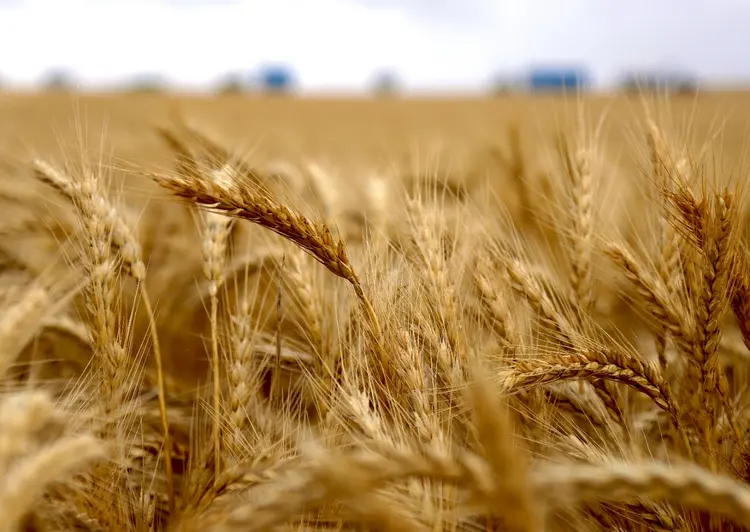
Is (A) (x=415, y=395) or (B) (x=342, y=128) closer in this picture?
(A) (x=415, y=395)

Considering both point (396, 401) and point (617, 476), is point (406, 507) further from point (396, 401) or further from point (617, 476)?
point (617, 476)

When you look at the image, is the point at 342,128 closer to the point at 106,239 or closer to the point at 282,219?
the point at 106,239

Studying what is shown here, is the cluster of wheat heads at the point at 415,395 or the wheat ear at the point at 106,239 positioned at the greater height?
the wheat ear at the point at 106,239

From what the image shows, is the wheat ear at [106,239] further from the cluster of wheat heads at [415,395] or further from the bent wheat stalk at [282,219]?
the bent wheat stalk at [282,219]

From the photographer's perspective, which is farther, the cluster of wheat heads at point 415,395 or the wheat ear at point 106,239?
the wheat ear at point 106,239

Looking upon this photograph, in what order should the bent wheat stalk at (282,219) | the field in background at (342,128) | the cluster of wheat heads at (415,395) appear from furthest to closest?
the field in background at (342,128), the bent wheat stalk at (282,219), the cluster of wheat heads at (415,395)

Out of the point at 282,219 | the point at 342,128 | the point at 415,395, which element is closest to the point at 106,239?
the point at 282,219

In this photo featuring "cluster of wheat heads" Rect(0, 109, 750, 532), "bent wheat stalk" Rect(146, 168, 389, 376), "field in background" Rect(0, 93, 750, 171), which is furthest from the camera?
"field in background" Rect(0, 93, 750, 171)

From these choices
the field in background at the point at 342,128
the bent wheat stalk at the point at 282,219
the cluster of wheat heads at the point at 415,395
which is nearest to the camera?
the cluster of wheat heads at the point at 415,395

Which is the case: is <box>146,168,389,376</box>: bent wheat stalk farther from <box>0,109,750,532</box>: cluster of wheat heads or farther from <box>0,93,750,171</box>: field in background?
<box>0,93,750,171</box>: field in background

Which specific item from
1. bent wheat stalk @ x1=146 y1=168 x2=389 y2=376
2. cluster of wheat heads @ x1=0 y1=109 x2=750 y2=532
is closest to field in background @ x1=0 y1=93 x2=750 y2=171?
cluster of wheat heads @ x1=0 y1=109 x2=750 y2=532

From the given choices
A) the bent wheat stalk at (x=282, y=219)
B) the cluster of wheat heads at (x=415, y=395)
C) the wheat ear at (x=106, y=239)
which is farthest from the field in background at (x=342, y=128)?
the bent wheat stalk at (x=282, y=219)

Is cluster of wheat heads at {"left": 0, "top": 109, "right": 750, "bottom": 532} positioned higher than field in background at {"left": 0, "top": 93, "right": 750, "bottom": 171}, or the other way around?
field in background at {"left": 0, "top": 93, "right": 750, "bottom": 171}

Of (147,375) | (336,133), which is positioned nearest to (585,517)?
(147,375)
